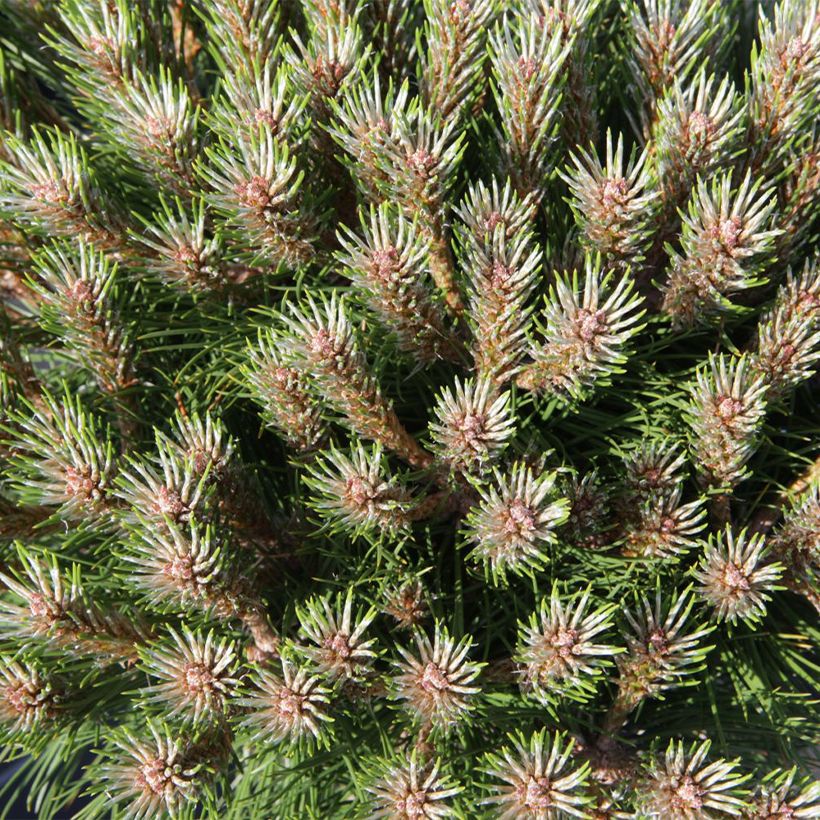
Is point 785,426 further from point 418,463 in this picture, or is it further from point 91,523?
point 91,523

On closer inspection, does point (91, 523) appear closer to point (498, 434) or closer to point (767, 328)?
point (498, 434)

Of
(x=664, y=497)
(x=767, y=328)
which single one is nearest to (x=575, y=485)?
(x=664, y=497)

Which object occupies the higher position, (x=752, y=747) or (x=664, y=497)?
(x=664, y=497)

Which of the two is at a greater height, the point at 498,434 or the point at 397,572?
the point at 498,434

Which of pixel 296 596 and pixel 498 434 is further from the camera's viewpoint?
pixel 296 596

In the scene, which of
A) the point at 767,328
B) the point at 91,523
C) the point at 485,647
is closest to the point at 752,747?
the point at 485,647

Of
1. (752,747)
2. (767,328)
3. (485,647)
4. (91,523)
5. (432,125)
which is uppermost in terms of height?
(432,125)
